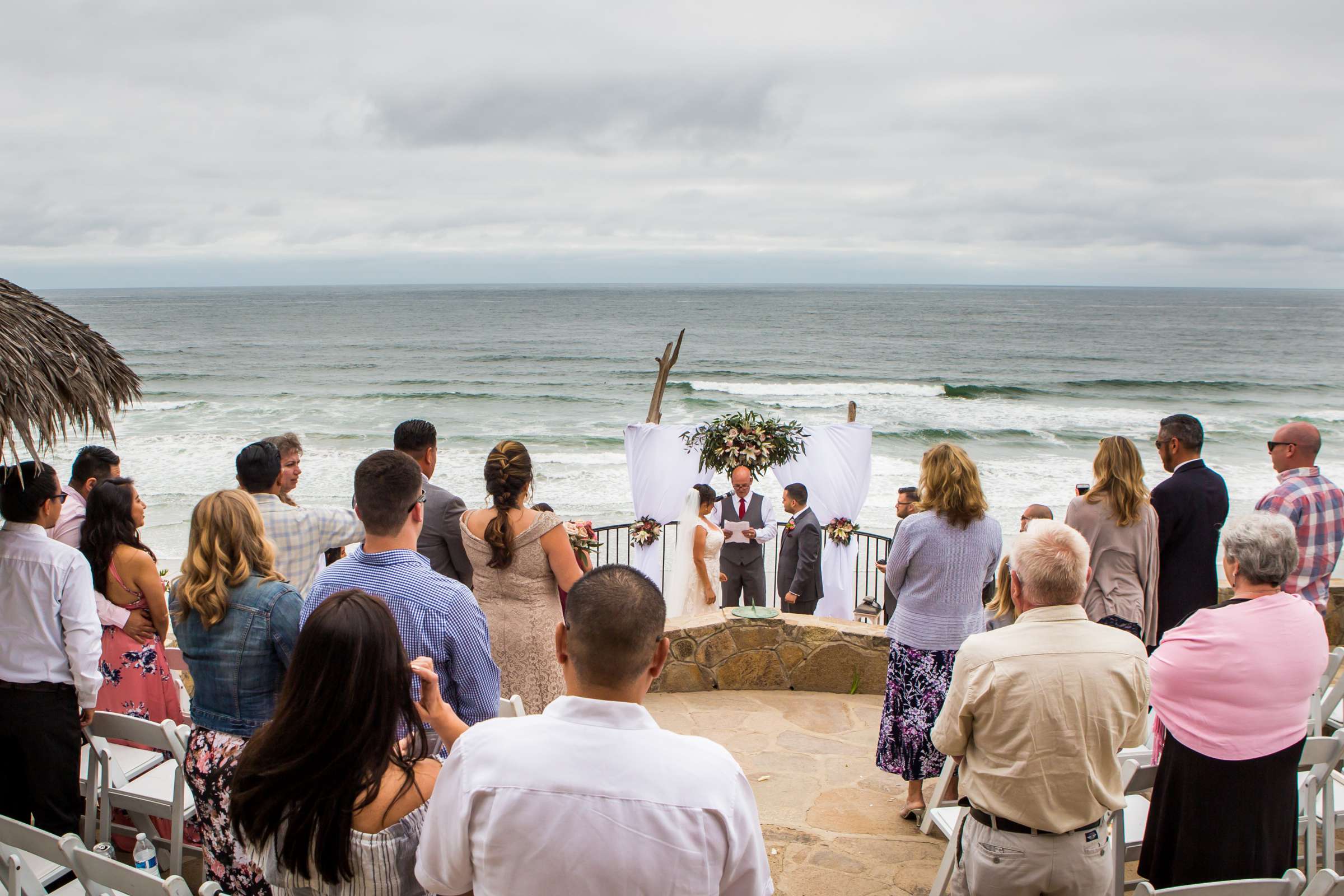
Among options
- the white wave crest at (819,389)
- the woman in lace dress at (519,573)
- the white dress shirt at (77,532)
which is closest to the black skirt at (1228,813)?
the woman in lace dress at (519,573)

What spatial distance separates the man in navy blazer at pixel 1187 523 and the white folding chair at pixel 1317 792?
50.8 inches

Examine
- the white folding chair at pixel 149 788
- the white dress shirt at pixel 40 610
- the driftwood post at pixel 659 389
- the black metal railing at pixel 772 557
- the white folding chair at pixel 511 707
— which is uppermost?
the driftwood post at pixel 659 389

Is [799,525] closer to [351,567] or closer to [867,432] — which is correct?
[867,432]

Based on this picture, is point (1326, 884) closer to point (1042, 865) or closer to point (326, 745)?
point (1042, 865)

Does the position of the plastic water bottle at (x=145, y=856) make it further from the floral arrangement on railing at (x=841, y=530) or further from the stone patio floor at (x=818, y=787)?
the floral arrangement on railing at (x=841, y=530)

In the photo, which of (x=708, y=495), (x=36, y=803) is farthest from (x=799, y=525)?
(x=36, y=803)

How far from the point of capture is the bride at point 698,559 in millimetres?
7375

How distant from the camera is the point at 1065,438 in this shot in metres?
24.8

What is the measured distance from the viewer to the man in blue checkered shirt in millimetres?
2475

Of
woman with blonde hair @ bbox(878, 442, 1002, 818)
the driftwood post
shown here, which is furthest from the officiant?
woman with blonde hair @ bbox(878, 442, 1002, 818)

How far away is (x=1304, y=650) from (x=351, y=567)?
259cm

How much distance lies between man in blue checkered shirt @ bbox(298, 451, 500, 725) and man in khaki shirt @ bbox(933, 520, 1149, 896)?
130 centimetres

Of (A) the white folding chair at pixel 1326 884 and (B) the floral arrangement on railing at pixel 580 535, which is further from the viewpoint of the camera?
(B) the floral arrangement on railing at pixel 580 535

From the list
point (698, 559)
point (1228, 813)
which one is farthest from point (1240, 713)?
point (698, 559)
